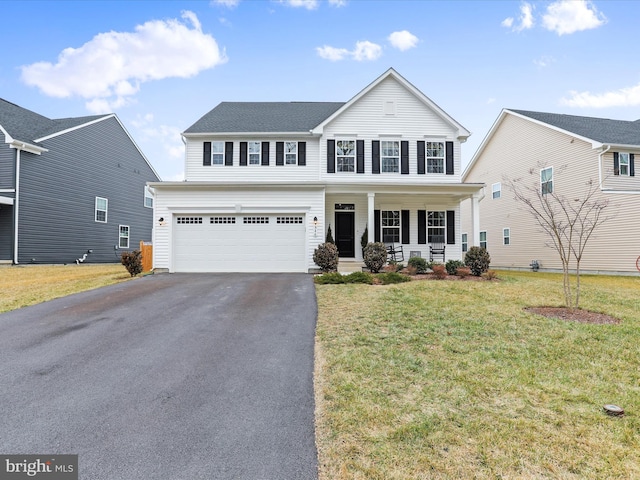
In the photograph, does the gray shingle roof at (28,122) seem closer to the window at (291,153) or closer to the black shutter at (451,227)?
the window at (291,153)

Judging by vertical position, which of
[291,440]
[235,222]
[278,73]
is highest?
[278,73]

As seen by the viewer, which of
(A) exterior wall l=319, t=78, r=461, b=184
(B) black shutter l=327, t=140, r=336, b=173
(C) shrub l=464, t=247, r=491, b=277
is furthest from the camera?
(A) exterior wall l=319, t=78, r=461, b=184

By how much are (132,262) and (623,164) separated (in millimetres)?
20791

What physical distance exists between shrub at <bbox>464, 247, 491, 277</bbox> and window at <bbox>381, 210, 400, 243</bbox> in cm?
392

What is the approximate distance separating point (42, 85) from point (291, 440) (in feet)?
86.7

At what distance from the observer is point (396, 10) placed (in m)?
13.4

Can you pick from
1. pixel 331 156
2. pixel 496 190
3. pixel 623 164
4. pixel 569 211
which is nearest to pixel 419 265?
pixel 331 156

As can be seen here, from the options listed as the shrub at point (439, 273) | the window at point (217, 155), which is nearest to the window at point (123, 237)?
the window at point (217, 155)

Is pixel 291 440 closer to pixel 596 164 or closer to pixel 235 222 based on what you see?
pixel 235 222

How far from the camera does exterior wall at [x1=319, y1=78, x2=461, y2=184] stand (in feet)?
48.0

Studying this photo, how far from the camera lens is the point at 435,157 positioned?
48.6 ft

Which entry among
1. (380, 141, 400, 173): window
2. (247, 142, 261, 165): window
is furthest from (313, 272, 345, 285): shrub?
(247, 142, 261, 165): window

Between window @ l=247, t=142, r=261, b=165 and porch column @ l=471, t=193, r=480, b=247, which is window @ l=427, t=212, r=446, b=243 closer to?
porch column @ l=471, t=193, r=480, b=247

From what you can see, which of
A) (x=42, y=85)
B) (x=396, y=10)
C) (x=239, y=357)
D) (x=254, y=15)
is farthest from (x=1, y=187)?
(x=396, y=10)
